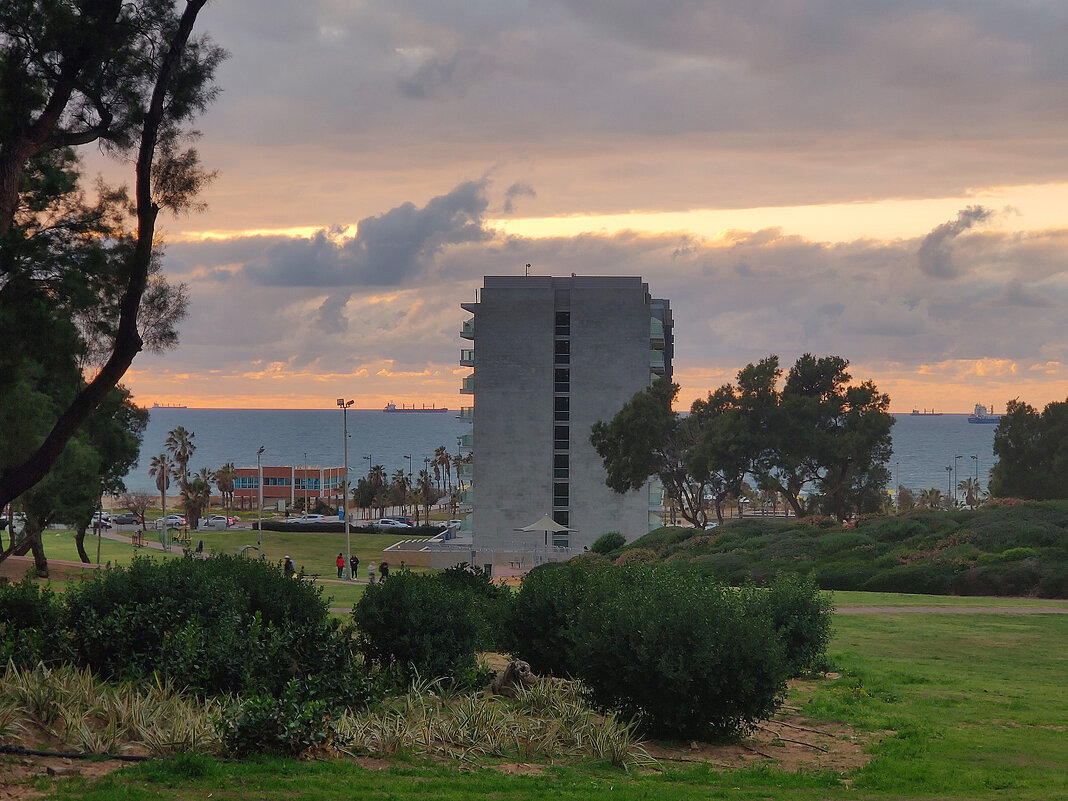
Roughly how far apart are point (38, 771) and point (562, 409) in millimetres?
87324

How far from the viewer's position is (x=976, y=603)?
36.0 meters

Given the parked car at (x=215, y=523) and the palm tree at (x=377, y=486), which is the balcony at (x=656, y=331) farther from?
the palm tree at (x=377, y=486)

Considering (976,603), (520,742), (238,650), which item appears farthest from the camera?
(976,603)

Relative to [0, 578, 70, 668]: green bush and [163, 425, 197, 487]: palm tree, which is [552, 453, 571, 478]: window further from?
[0, 578, 70, 668]: green bush

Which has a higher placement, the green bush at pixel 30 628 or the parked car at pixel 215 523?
the green bush at pixel 30 628

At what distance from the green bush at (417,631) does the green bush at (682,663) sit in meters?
2.67

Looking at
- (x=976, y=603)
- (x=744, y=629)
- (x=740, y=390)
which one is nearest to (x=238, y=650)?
(x=744, y=629)

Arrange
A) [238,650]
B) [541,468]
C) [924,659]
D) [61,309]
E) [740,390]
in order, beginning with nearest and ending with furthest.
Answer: [238,650] < [61,309] < [924,659] < [740,390] < [541,468]

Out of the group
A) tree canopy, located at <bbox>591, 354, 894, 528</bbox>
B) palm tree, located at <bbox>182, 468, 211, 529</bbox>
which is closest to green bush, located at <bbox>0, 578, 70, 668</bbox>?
tree canopy, located at <bbox>591, 354, 894, 528</bbox>

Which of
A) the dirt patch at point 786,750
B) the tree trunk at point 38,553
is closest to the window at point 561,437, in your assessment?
the tree trunk at point 38,553

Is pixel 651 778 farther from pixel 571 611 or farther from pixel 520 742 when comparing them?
pixel 571 611

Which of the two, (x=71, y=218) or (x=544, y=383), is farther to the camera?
(x=544, y=383)

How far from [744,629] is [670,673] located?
1.29 metres

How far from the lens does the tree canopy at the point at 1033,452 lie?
70188mm
